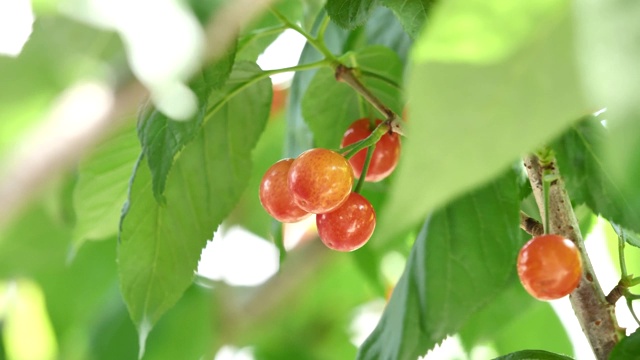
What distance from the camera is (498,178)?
50 cm

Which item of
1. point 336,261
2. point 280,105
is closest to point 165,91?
point 280,105

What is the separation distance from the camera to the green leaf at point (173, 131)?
0.47 m

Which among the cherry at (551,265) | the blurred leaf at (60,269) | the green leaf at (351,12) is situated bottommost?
the blurred leaf at (60,269)

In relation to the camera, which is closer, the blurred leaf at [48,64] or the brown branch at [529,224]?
the brown branch at [529,224]

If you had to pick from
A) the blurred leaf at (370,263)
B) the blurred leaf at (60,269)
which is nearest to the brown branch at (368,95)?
the blurred leaf at (370,263)

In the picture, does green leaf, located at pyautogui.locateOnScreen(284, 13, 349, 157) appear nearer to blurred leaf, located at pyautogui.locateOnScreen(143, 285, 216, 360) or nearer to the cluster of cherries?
the cluster of cherries

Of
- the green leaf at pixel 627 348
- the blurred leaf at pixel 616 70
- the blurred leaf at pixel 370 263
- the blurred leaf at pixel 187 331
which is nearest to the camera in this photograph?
the blurred leaf at pixel 616 70

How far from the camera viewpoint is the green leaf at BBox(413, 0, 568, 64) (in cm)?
19

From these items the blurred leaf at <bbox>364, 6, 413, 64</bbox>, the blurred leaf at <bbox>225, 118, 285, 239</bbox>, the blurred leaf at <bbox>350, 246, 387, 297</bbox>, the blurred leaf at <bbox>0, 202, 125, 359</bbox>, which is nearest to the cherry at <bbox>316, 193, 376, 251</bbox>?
the blurred leaf at <bbox>364, 6, 413, 64</bbox>

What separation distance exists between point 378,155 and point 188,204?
0.12 metres

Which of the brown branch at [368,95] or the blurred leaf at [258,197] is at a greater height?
the brown branch at [368,95]

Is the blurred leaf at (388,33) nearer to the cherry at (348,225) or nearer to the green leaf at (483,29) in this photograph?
the cherry at (348,225)

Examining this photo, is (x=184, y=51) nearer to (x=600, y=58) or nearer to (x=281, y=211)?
(x=281, y=211)

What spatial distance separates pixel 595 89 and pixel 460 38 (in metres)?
0.04
